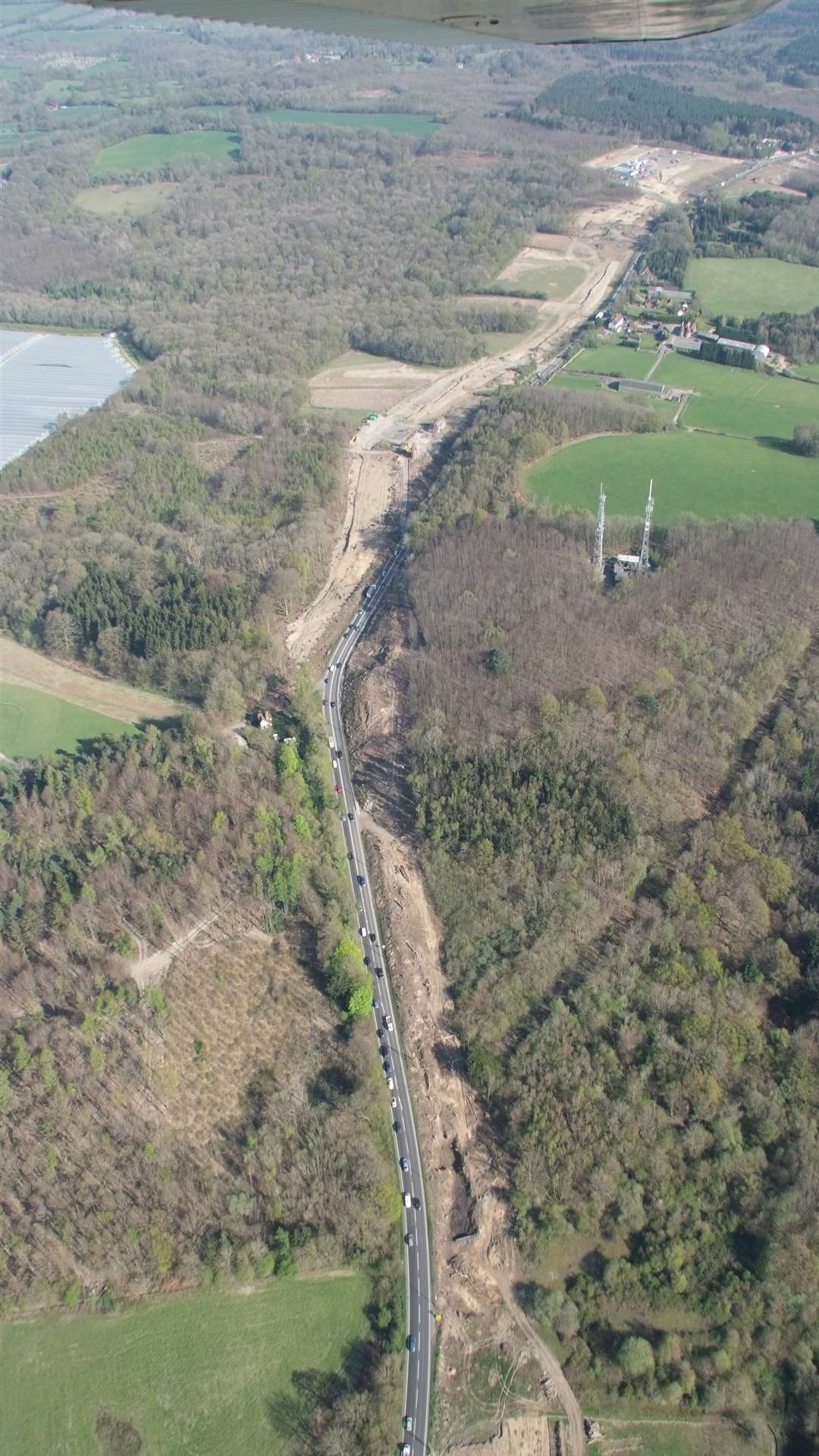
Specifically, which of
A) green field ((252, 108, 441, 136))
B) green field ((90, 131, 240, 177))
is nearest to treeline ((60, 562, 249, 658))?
green field ((90, 131, 240, 177))

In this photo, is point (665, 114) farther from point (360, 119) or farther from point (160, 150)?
point (160, 150)

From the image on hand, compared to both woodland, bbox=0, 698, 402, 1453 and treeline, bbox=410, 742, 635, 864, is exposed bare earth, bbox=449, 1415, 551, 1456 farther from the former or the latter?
treeline, bbox=410, 742, 635, 864

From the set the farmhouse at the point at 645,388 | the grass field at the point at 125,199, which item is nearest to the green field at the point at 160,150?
the grass field at the point at 125,199

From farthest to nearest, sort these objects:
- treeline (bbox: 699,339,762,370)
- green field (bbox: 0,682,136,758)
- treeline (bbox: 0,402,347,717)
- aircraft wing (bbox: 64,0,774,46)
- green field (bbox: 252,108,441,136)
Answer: green field (bbox: 252,108,441,136) < treeline (bbox: 699,339,762,370) < treeline (bbox: 0,402,347,717) < green field (bbox: 0,682,136,758) < aircraft wing (bbox: 64,0,774,46)

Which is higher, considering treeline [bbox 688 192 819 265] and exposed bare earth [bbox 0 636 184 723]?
treeline [bbox 688 192 819 265]

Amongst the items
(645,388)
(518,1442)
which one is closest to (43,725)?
(518,1442)

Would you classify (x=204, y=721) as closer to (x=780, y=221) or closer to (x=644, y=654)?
(x=644, y=654)
